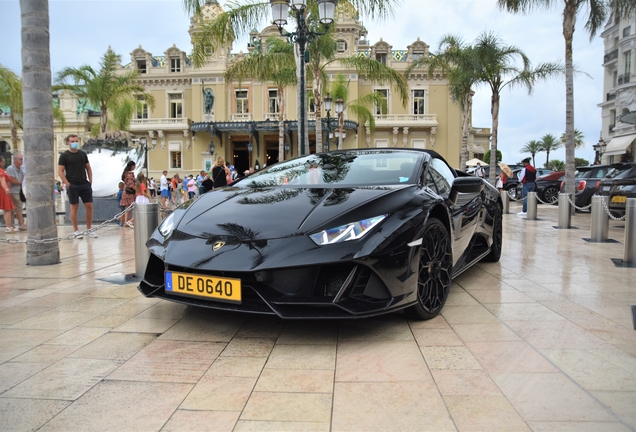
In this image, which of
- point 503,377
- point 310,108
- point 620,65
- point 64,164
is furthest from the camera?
point 310,108

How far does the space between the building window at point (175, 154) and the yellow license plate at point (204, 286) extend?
39.0 meters

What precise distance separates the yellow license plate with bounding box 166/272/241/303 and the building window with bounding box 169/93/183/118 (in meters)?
40.2

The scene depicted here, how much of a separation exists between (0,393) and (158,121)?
40.3 meters

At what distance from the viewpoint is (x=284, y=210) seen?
3195 mm

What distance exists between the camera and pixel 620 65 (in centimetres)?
3462

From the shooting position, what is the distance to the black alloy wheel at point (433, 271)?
3326mm

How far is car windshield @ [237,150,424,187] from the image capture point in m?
3.81

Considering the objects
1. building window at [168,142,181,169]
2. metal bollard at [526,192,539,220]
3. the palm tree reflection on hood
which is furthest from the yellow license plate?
building window at [168,142,181,169]

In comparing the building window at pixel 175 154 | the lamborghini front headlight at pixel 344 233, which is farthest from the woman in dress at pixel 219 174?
the building window at pixel 175 154

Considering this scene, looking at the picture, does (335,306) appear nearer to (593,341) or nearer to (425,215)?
(425,215)

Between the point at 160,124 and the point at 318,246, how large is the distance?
131 feet

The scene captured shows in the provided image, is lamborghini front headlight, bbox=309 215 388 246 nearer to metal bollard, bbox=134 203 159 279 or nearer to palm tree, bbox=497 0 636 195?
metal bollard, bbox=134 203 159 279

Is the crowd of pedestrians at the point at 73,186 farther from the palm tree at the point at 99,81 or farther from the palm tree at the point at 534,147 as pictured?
the palm tree at the point at 534,147

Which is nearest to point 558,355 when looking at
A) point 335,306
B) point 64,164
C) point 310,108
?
point 335,306
